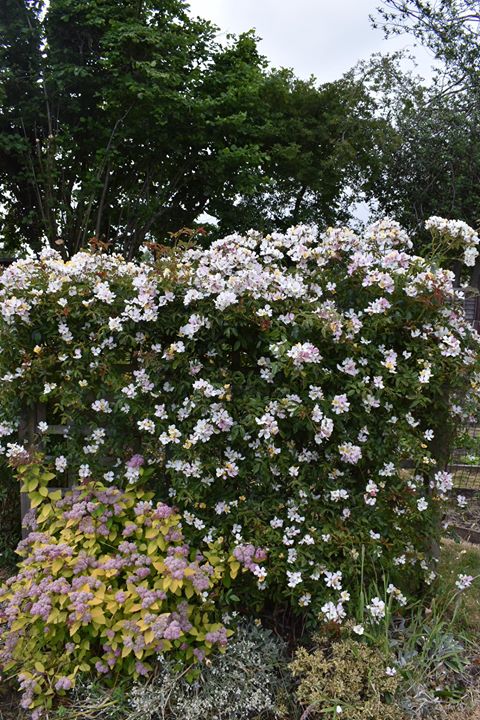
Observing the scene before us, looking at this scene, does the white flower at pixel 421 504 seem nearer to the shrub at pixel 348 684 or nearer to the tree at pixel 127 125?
the shrub at pixel 348 684

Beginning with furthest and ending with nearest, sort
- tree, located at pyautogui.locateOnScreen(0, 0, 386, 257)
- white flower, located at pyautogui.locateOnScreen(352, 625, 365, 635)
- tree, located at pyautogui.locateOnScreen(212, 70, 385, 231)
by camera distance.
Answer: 1. tree, located at pyautogui.locateOnScreen(212, 70, 385, 231)
2. tree, located at pyautogui.locateOnScreen(0, 0, 386, 257)
3. white flower, located at pyautogui.locateOnScreen(352, 625, 365, 635)

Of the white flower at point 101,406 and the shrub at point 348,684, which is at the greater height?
the white flower at point 101,406

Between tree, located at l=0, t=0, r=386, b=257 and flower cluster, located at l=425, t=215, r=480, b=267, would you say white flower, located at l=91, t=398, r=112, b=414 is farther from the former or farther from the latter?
tree, located at l=0, t=0, r=386, b=257

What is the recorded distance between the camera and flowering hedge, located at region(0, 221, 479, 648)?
1.98 meters

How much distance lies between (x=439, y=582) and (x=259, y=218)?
10.7 m

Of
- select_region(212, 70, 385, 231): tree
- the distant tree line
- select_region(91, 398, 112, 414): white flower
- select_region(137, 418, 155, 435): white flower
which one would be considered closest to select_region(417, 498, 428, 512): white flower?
select_region(137, 418, 155, 435): white flower

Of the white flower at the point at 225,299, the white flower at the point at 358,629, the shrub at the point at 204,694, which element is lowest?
the shrub at the point at 204,694

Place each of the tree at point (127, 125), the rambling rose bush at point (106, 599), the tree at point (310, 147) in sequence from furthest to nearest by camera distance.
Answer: the tree at point (310, 147) → the tree at point (127, 125) → the rambling rose bush at point (106, 599)

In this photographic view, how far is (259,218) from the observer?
12281 mm

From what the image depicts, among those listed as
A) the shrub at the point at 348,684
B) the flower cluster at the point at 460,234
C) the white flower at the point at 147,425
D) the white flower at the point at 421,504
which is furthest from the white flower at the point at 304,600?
the flower cluster at the point at 460,234

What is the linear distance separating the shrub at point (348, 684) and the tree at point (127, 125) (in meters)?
7.66

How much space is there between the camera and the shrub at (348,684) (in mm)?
1678

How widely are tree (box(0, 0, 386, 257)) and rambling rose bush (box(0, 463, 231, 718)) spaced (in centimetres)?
712

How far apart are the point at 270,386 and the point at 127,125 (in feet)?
27.1
